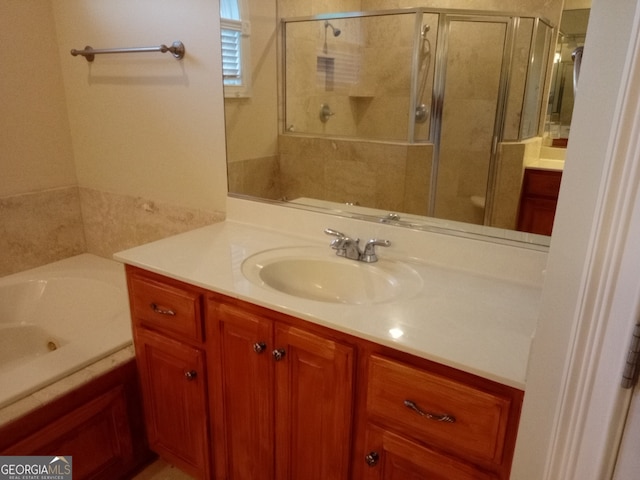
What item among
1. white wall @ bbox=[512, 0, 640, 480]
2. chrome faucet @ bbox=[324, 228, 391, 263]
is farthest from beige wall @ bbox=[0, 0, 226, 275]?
white wall @ bbox=[512, 0, 640, 480]

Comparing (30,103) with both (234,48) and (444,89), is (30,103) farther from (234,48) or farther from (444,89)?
(444,89)

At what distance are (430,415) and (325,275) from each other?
24.2 inches

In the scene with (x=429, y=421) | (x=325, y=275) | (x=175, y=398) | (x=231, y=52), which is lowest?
(x=175, y=398)

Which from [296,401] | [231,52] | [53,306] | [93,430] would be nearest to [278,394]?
[296,401]

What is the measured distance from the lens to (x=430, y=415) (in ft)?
3.15

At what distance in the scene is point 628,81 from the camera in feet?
1.58

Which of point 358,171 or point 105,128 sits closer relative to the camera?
point 358,171

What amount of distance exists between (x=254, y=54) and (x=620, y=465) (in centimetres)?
168

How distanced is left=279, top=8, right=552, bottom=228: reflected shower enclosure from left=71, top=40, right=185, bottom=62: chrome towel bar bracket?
1.37 ft

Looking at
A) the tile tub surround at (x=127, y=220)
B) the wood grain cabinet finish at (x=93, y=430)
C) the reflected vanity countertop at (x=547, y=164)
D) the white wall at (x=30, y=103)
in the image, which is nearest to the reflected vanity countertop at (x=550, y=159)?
the reflected vanity countertop at (x=547, y=164)

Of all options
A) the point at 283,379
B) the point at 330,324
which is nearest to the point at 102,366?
the point at 283,379

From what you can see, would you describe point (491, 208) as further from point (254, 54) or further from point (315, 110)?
point (254, 54)

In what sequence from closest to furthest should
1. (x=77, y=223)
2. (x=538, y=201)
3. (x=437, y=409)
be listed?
(x=437, y=409) < (x=538, y=201) < (x=77, y=223)

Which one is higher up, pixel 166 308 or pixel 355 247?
pixel 355 247
